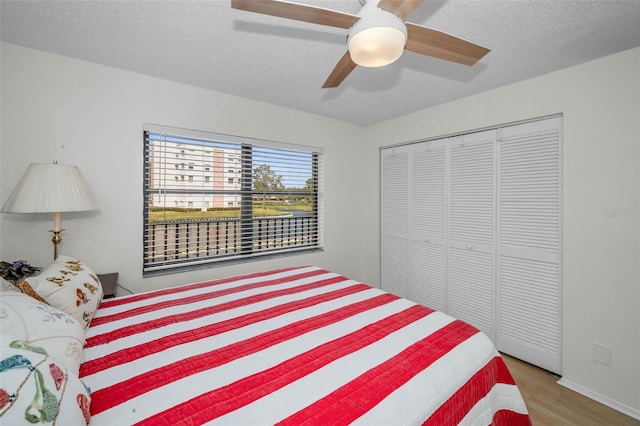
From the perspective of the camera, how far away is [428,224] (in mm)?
3340

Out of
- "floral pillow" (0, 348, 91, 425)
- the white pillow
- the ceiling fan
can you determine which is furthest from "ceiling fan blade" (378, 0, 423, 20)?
the white pillow

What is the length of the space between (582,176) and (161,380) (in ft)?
9.85

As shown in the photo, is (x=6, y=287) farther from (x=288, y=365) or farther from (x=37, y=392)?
(x=288, y=365)

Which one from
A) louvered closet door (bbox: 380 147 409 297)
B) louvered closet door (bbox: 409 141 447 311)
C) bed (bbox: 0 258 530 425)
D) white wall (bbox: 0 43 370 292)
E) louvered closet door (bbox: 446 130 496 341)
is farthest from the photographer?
louvered closet door (bbox: 380 147 409 297)

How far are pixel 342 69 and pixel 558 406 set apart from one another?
2768 millimetres

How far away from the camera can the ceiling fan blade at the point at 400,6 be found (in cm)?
110

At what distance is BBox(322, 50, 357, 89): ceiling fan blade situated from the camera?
4.90ft

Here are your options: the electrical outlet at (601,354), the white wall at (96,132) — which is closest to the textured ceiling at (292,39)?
the white wall at (96,132)

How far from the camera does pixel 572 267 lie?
2238 mm

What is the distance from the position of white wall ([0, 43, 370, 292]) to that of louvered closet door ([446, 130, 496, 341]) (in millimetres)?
2261

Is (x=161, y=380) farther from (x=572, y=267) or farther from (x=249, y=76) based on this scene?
(x=572, y=267)

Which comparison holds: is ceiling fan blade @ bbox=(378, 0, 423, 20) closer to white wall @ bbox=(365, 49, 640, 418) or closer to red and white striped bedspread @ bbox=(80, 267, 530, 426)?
red and white striped bedspread @ bbox=(80, 267, 530, 426)

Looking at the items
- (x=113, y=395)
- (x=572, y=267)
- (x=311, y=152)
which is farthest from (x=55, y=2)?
(x=572, y=267)

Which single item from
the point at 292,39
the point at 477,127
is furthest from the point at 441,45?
the point at 477,127
